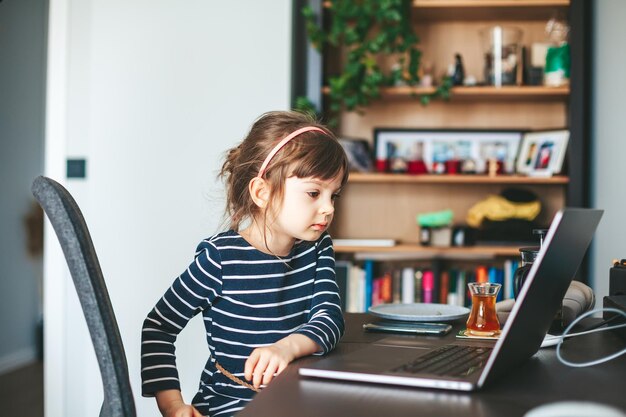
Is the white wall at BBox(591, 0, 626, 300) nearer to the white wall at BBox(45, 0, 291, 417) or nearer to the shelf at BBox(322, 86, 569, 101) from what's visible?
the shelf at BBox(322, 86, 569, 101)

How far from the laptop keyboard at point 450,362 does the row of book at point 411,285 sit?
2.11 meters

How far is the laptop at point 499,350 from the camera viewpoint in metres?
0.81

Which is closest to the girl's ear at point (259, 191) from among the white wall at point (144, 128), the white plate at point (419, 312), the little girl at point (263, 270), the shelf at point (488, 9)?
the little girl at point (263, 270)

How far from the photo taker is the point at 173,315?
1.26 m

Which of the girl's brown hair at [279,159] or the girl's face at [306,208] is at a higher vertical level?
the girl's brown hair at [279,159]

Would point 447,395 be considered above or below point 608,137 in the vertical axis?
below

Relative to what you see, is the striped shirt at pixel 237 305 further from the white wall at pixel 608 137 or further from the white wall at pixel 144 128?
the white wall at pixel 608 137

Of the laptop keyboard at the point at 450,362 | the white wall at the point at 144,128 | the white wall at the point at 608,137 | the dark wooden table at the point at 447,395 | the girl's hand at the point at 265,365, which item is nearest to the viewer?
the dark wooden table at the point at 447,395

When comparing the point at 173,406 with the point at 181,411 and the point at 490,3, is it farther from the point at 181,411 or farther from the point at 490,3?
the point at 490,3

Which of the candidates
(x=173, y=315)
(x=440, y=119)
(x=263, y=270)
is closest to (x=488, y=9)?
(x=440, y=119)

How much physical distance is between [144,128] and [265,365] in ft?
7.05

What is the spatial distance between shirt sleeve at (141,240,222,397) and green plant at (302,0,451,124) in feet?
6.18

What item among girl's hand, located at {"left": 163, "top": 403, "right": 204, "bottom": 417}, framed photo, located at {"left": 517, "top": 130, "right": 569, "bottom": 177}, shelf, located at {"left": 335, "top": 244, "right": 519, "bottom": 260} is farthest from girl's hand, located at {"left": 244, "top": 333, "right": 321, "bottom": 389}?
framed photo, located at {"left": 517, "top": 130, "right": 569, "bottom": 177}

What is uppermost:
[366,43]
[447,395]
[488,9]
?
[488,9]
